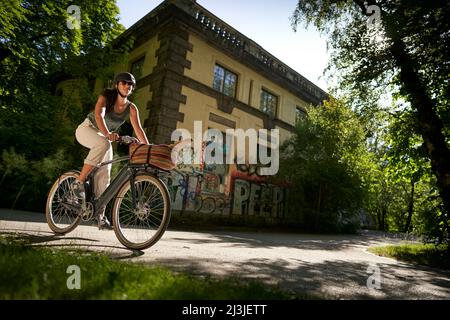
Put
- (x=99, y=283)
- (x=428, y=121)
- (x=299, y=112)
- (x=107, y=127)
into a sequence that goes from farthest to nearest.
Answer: (x=299, y=112)
(x=428, y=121)
(x=107, y=127)
(x=99, y=283)

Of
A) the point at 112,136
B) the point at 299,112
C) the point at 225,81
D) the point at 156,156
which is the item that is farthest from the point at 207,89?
the point at 156,156

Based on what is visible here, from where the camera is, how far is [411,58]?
784cm

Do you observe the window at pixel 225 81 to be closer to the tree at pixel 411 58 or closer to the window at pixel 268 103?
the window at pixel 268 103

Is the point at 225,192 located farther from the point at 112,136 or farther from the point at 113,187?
the point at 112,136

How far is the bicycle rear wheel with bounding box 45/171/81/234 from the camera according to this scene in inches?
162

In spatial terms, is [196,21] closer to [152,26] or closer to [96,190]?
[152,26]

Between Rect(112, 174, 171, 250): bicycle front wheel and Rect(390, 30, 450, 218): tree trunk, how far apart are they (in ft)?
22.8

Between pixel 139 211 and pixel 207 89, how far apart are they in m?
11.1

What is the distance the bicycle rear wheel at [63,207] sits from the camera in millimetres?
4109

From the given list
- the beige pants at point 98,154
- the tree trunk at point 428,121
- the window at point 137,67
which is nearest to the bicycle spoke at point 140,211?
the beige pants at point 98,154

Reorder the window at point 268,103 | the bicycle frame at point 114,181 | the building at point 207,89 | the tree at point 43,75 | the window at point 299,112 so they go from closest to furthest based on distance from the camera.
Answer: the bicycle frame at point 114,181 < the tree at point 43,75 < the building at point 207,89 < the window at point 268,103 < the window at point 299,112

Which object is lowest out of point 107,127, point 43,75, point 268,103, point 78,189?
point 78,189

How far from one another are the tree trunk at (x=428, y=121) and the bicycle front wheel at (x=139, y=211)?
696 centimetres

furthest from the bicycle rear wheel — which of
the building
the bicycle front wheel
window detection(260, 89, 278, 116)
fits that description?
window detection(260, 89, 278, 116)
